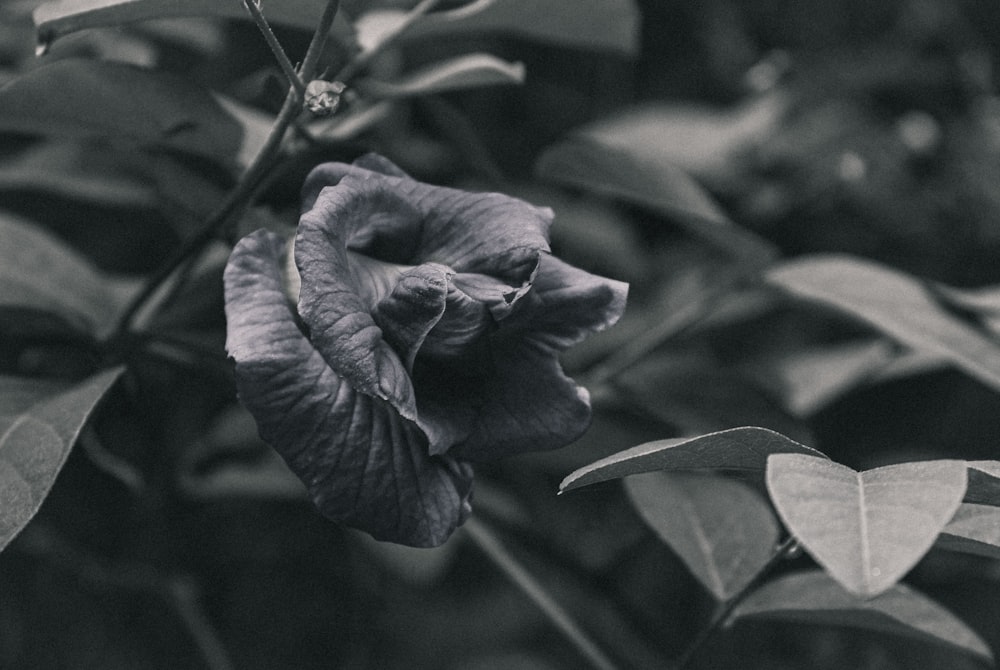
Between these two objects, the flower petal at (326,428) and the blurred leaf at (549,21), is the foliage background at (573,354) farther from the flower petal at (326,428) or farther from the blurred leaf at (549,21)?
the flower petal at (326,428)

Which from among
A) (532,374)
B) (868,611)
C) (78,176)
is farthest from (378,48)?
(868,611)

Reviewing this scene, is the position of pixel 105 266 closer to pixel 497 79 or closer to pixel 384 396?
pixel 497 79

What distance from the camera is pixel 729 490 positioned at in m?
0.87

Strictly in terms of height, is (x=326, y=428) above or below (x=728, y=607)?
above

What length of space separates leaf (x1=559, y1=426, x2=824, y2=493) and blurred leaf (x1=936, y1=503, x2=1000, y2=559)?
0.08 meters

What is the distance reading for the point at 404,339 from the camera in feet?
2.07

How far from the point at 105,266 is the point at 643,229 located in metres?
0.72

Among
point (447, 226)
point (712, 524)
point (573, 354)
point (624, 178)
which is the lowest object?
point (573, 354)

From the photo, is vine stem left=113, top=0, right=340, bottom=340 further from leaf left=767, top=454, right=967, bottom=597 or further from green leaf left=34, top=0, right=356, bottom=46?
A: leaf left=767, top=454, right=967, bottom=597

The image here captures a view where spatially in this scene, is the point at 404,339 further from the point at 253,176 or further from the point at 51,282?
the point at 51,282

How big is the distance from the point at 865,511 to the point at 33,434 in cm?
46

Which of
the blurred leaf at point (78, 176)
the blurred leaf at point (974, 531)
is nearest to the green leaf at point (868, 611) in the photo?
the blurred leaf at point (974, 531)

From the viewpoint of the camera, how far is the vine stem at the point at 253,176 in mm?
645

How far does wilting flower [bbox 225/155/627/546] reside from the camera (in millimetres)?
605
